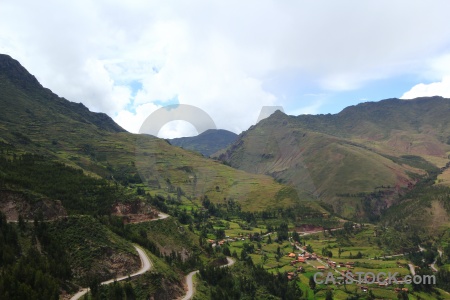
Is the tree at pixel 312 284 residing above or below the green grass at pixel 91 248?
below

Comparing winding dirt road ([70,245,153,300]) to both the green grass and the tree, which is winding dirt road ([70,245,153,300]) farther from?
the tree

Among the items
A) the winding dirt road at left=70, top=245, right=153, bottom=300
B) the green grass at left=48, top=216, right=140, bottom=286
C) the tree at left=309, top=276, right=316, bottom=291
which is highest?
the green grass at left=48, top=216, right=140, bottom=286

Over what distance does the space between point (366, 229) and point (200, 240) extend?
348 feet

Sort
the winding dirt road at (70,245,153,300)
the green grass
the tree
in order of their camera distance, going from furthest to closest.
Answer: the tree → the green grass → the winding dirt road at (70,245,153,300)

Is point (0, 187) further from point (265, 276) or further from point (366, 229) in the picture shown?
point (366, 229)

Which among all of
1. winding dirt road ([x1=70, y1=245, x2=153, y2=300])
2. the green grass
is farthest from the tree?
the green grass

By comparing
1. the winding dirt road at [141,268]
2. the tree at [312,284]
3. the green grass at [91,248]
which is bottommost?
the tree at [312,284]

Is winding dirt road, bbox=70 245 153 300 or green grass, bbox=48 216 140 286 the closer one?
winding dirt road, bbox=70 245 153 300

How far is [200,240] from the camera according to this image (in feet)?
327

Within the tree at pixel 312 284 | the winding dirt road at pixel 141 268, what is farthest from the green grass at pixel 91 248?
the tree at pixel 312 284

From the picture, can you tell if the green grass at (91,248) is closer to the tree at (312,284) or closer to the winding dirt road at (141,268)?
the winding dirt road at (141,268)

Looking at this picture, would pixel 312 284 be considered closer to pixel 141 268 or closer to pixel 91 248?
pixel 141 268

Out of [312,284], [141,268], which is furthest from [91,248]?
[312,284]

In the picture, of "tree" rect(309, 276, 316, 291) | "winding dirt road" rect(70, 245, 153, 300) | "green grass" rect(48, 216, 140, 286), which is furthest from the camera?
"tree" rect(309, 276, 316, 291)
